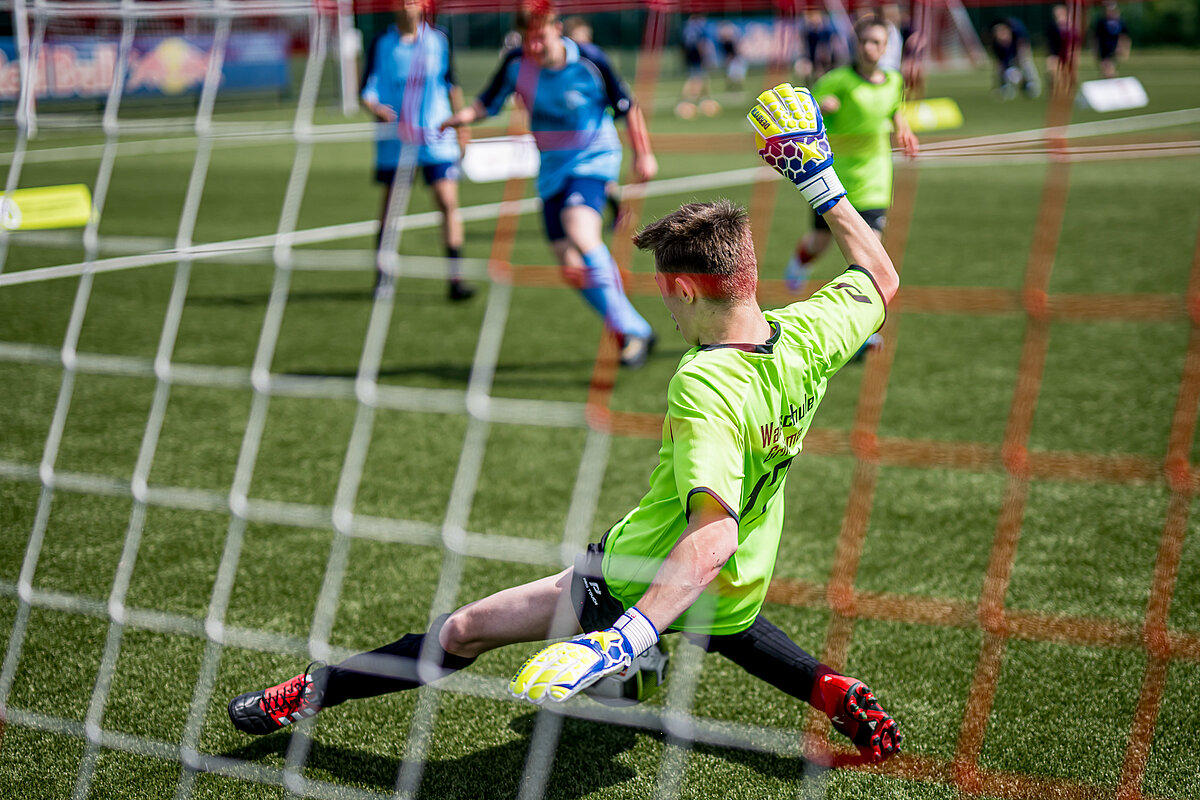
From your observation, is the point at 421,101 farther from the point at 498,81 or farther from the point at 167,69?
the point at 167,69

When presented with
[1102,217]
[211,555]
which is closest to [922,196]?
[1102,217]

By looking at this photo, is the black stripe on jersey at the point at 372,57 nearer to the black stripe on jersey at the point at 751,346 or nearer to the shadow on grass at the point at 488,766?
the shadow on grass at the point at 488,766

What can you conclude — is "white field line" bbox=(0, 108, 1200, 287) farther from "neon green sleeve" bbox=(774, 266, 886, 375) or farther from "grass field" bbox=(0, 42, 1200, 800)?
"neon green sleeve" bbox=(774, 266, 886, 375)

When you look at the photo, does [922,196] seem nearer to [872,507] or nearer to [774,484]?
[872,507]

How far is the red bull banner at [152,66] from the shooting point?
404 inches

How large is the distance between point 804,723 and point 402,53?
215 inches

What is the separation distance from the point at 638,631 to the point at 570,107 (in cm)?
413

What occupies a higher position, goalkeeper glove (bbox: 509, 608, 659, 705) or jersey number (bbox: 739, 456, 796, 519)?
jersey number (bbox: 739, 456, 796, 519)

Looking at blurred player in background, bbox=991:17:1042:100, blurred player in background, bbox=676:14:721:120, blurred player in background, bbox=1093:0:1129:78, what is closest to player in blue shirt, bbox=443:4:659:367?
blurred player in background, bbox=1093:0:1129:78

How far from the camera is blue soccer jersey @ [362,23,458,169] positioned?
6.70 meters

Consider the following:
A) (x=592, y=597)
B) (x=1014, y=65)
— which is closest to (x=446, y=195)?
(x=592, y=597)

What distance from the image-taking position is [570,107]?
5348 millimetres

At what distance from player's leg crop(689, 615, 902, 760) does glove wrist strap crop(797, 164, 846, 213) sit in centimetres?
100

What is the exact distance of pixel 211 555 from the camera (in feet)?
12.1
